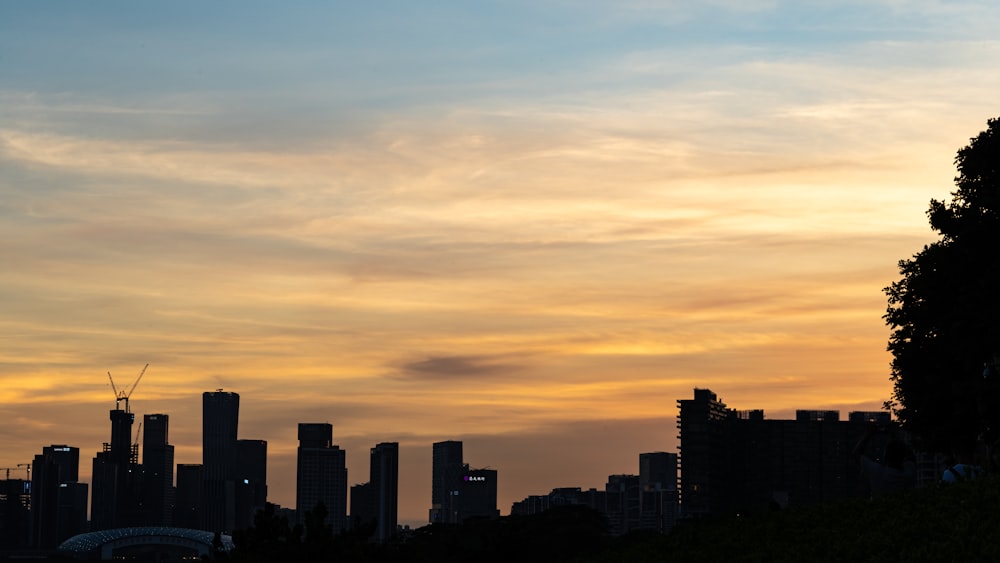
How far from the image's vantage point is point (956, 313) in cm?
5575

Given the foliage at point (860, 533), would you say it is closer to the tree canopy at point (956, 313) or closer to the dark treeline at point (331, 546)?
the dark treeline at point (331, 546)

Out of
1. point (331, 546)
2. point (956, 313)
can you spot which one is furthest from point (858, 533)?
point (331, 546)

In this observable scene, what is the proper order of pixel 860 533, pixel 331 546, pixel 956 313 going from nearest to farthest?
pixel 860 533, pixel 956 313, pixel 331 546

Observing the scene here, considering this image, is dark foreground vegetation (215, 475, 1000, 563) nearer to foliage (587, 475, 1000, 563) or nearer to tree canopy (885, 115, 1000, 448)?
foliage (587, 475, 1000, 563)

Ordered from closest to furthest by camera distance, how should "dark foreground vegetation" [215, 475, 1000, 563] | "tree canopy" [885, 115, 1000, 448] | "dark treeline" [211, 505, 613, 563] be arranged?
"dark foreground vegetation" [215, 475, 1000, 563] → "tree canopy" [885, 115, 1000, 448] → "dark treeline" [211, 505, 613, 563]

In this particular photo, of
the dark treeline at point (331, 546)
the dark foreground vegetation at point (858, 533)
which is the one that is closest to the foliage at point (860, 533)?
the dark foreground vegetation at point (858, 533)

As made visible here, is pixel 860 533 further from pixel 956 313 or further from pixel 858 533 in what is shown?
pixel 956 313

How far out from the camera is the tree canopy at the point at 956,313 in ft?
180

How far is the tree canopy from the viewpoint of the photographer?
54906 mm

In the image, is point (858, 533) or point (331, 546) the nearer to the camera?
point (858, 533)

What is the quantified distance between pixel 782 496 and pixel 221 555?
35986 millimetres

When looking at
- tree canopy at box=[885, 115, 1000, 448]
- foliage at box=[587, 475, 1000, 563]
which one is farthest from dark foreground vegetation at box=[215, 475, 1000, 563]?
tree canopy at box=[885, 115, 1000, 448]

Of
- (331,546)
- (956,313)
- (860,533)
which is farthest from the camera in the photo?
(331,546)

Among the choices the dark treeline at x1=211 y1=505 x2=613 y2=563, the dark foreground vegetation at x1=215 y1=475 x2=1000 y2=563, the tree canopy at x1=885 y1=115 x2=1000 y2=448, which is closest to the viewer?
the dark foreground vegetation at x1=215 y1=475 x2=1000 y2=563
